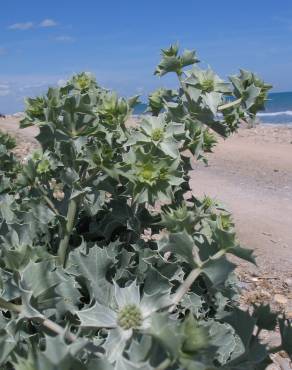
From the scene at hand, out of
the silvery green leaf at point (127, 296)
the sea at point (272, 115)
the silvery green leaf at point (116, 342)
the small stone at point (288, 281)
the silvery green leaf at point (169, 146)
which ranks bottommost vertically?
the sea at point (272, 115)

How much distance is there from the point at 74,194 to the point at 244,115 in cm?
74

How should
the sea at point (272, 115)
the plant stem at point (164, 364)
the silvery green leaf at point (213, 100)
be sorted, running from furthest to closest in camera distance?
1. the sea at point (272, 115)
2. the silvery green leaf at point (213, 100)
3. the plant stem at point (164, 364)

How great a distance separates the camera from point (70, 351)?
944mm

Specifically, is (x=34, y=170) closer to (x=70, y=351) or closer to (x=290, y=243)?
(x=70, y=351)

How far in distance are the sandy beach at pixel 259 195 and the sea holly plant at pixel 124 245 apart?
65cm

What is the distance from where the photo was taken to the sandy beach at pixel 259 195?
3.80m

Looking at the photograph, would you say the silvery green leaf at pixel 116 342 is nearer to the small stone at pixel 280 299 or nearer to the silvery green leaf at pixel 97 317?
the silvery green leaf at pixel 97 317

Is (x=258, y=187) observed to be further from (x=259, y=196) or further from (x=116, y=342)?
(x=116, y=342)

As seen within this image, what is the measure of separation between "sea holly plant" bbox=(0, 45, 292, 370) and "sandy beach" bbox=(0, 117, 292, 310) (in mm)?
648

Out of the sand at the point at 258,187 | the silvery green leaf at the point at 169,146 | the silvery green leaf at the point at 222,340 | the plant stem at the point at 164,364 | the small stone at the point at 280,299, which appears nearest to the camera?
the plant stem at the point at 164,364

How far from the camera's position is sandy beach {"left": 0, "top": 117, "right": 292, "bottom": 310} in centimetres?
380

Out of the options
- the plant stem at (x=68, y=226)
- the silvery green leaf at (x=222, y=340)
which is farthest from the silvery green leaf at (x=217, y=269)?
the plant stem at (x=68, y=226)

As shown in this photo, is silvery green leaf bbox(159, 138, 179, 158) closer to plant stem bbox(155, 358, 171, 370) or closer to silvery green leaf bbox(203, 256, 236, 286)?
silvery green leaf bbox(203, 256, 236, 286)

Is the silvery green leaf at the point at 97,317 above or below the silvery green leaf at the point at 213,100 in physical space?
below
